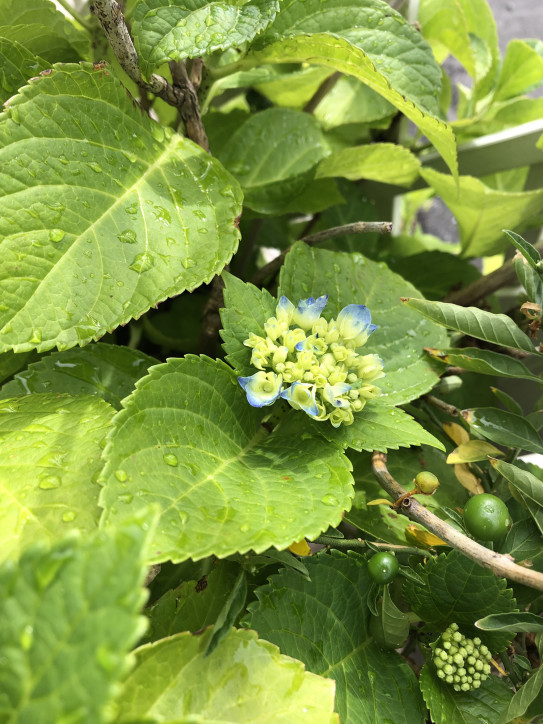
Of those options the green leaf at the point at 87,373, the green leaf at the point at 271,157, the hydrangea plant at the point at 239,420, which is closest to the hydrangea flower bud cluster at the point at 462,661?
the hydrangea plant at the point at 239,420

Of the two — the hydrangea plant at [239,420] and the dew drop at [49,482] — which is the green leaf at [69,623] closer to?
the hydrangea plant at [239,420]

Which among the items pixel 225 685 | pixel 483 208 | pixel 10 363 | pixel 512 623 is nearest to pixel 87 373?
pixel 10 363

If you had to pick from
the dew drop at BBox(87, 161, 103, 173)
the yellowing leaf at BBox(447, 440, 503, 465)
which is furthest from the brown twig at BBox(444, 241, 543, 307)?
the dew drop at BBox(87, 161, 103, 173)

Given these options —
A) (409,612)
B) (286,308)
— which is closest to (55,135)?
(286,308)

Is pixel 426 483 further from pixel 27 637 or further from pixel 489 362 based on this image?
pixel 27 637

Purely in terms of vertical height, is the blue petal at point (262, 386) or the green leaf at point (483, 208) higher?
the blue petal at point (262, 386)

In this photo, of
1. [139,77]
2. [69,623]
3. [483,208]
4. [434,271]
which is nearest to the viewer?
[69,623]
